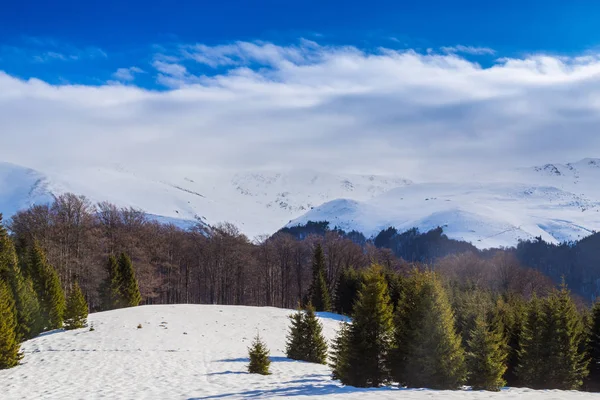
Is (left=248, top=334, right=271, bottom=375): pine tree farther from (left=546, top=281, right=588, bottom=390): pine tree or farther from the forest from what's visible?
(left=546, top=281, right=588, bottom=390): pine tree

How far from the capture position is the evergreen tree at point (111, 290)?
51656 millimetres

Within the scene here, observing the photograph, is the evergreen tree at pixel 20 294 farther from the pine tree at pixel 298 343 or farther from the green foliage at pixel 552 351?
the green foliage at pixel 552 351

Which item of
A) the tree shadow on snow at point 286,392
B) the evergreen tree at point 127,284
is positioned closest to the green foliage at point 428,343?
the tree shadow on snow at point 286,392

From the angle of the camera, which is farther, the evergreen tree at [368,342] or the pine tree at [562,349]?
the pine tree at [562,349]

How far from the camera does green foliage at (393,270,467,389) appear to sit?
776 inches

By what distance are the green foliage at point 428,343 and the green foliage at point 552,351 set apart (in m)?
9.12

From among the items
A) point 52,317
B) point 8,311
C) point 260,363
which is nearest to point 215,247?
point 52,317

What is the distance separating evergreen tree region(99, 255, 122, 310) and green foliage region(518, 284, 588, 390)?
38.4 metres

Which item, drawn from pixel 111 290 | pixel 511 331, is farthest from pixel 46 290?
pixel 511 331

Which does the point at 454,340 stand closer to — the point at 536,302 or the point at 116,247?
the point at 536,302

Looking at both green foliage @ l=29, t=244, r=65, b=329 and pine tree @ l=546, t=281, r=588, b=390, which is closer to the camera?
pine tree @ l=546, t=281, r=588, b=390

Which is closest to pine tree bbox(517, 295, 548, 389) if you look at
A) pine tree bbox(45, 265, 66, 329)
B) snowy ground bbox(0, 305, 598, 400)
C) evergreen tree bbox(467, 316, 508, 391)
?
evergreen tree bbox(467, 316, 508, 391)

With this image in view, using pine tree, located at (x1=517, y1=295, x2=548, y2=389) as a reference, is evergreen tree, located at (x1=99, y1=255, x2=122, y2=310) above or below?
above

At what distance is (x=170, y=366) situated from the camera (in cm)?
2573
